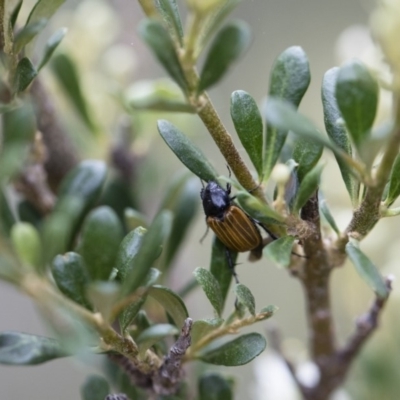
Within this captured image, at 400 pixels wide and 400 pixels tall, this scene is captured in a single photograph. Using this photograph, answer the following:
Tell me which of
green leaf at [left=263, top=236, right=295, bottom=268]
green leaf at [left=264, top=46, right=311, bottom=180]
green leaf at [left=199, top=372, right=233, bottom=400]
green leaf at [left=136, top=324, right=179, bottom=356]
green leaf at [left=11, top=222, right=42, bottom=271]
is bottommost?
green leaf at [left=199, top=372, right=233, bottom=400]

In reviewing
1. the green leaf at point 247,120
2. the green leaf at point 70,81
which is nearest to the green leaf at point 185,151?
the green leaf at point 247,120

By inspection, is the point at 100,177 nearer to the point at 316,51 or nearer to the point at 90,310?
the point at 90,310

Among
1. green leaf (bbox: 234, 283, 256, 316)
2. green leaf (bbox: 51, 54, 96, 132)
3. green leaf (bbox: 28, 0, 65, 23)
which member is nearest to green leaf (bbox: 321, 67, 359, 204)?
green leaf (bbox: 234, 283, 256, 316)

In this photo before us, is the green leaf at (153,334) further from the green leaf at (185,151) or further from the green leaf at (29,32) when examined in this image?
the green leaf at (29,32)

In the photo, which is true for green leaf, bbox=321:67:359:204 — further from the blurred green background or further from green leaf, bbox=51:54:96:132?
green leaf, bbox=51:54:96:132

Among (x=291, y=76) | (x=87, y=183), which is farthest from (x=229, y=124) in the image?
(x=291, y=76)
